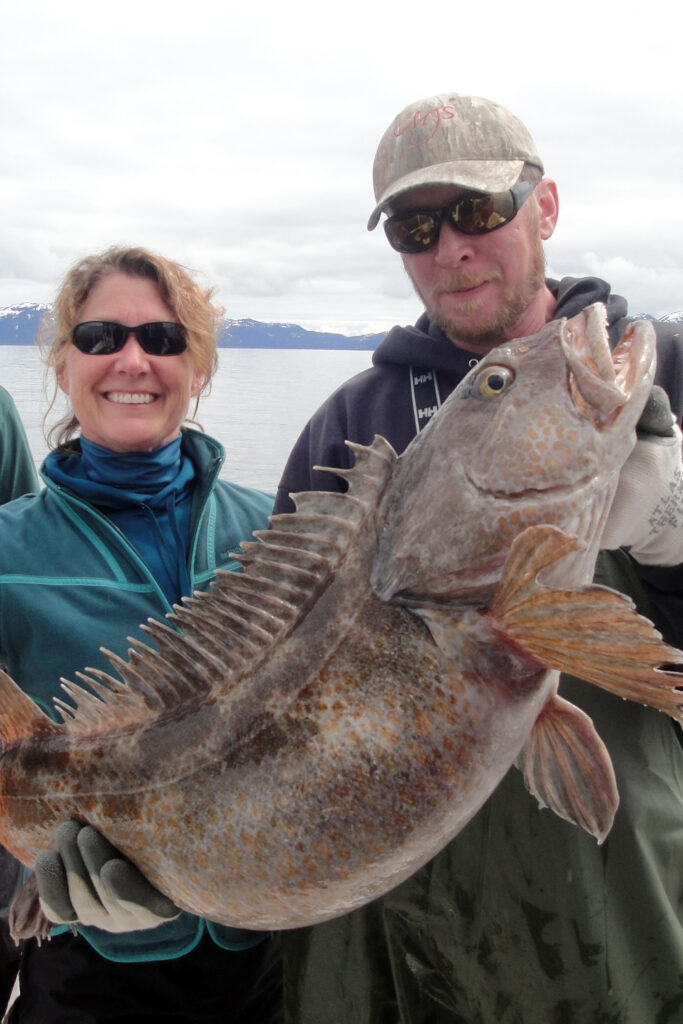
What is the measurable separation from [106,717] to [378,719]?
3.04ft

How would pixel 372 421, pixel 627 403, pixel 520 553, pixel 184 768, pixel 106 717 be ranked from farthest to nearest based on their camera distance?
pixel 372 421
pixel 106 717
pixel 184 768
pixel 627 403
pixel 520 553

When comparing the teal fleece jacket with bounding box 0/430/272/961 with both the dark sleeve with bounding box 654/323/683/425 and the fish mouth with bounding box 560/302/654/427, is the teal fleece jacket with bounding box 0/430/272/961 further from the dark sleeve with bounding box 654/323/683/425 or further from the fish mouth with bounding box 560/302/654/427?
the dark sleeve with bounding box 654/323/683/425

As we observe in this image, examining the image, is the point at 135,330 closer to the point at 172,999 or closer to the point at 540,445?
the point at 540,445

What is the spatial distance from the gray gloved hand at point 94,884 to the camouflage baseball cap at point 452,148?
2.57 metres

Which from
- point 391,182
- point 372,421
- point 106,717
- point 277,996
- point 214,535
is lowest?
point 277,996

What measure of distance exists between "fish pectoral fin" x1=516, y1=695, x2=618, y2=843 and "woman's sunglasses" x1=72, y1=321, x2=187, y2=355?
2.19 metres

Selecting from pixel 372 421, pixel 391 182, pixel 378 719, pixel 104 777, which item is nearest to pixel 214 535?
pixel 372 421

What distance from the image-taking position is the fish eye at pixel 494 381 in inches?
84.6

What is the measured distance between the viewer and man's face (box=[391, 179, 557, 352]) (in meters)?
3.06

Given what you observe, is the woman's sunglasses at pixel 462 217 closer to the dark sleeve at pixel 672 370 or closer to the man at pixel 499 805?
the man at pixel 499 805

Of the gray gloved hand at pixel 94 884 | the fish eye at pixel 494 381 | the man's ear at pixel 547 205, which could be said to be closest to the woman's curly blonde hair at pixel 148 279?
the man's ear at pixel 547 205

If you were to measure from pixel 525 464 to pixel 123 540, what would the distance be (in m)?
1.73

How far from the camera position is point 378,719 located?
205 cm

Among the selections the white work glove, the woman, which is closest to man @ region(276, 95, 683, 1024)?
the white work glove
